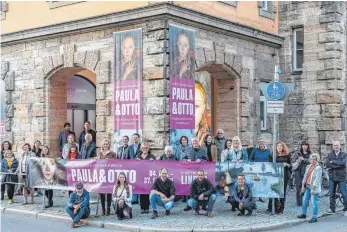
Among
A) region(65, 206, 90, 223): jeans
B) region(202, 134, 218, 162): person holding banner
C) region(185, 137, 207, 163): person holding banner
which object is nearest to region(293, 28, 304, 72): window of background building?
region(202, 134, 218, 162): person holding banner

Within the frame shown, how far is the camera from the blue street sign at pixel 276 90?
1223 cm

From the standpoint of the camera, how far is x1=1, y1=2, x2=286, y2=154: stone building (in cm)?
1457

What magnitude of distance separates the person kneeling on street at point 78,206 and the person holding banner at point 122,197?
0.64 m

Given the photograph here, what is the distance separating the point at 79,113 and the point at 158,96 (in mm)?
6033

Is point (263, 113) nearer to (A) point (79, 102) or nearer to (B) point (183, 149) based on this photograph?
(B) point (183, 149)

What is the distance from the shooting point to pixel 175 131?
1458 cm

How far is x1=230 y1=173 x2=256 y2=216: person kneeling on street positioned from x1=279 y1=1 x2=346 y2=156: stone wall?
686 cm

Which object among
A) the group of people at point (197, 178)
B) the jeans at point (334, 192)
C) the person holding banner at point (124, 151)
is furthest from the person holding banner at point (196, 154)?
the jeans at point (334, 192)

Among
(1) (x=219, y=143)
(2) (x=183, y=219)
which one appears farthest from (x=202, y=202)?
(1) (x=219, y=143)

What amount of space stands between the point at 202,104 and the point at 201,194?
7.96 metres

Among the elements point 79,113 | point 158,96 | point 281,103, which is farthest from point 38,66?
point 281,103

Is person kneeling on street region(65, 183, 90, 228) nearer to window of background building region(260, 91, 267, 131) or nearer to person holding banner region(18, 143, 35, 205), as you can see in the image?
person holding banner region(18, 143, 35, 205)

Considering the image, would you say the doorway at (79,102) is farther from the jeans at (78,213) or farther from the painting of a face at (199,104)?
the jeans at (78,213)

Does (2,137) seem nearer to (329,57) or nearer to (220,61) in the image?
(220,61)
